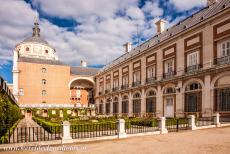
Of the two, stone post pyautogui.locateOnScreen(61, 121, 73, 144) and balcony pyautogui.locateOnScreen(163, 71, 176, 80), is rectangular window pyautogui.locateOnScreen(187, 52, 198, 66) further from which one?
stone post pyautogui.locateOnScreen(61, 121, 73, 144)

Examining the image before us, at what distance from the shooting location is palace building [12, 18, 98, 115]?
5434 centimetres

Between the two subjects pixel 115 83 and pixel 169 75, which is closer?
pixel 169 75

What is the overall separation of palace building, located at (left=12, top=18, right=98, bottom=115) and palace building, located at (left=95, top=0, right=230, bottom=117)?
22.0m

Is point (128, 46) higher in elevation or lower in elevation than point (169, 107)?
higher

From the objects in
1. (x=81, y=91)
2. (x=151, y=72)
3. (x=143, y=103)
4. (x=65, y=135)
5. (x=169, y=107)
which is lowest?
(x=65, y=135)

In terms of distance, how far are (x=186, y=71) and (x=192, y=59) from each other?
1604mm

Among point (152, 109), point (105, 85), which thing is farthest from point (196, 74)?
point (105, 85)

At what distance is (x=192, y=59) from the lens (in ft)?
85.6

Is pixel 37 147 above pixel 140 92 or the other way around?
the other way around

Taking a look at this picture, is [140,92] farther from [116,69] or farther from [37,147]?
[37,147]

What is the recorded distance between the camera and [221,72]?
21.8 m

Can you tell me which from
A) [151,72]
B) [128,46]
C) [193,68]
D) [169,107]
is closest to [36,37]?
[128,46]

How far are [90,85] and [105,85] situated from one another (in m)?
12.2

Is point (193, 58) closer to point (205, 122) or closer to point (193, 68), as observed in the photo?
point (193, 68)
